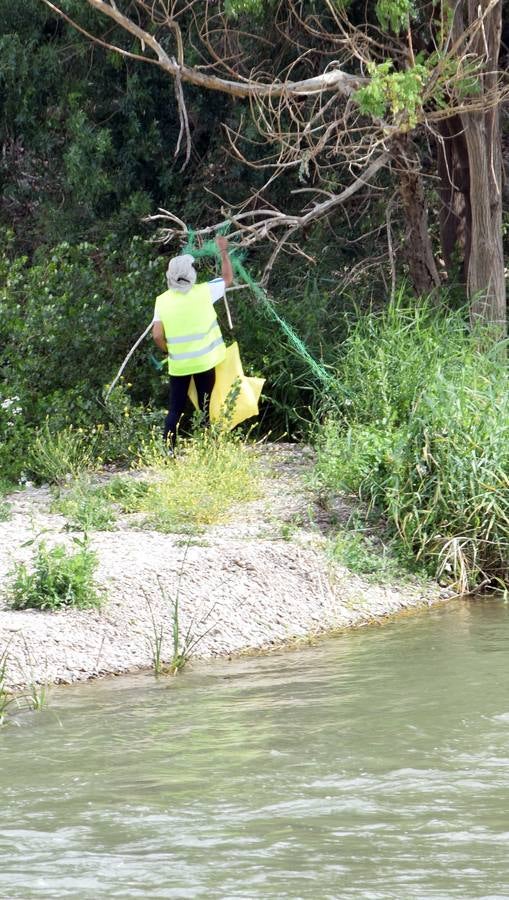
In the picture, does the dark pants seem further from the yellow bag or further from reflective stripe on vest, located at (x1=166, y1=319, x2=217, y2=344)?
reflective stripe on vest, located at (x1=166, y1=319, x2=217, y2=344)

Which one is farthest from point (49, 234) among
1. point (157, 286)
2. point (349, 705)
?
point (349, 705)

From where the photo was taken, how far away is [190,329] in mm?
11234

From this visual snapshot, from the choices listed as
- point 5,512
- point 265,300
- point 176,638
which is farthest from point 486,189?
point 176,638

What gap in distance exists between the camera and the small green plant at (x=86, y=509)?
9633 millimetres

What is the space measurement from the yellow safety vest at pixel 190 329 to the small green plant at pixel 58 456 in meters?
1.00

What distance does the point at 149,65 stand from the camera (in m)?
14.8

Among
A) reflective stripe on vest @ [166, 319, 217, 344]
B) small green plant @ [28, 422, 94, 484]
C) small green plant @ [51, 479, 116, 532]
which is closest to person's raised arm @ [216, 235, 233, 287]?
reflective stripe on vest @ [166, 319, 217, 344]

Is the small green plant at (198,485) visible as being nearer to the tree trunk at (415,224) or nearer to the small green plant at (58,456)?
the small green plant at (58,456)

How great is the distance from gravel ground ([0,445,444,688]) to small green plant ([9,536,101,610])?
96 millimetres

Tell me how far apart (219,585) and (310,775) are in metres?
3.02

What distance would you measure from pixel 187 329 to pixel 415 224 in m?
3.34

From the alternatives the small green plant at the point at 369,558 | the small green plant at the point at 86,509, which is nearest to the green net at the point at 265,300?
the small green plant at the point at 369,558

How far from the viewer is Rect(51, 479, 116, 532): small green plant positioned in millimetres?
9633

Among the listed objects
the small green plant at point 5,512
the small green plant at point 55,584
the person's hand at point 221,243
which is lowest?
the small green plant at point 55,584
